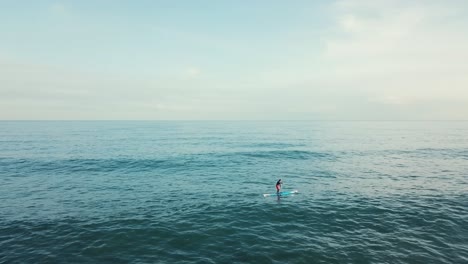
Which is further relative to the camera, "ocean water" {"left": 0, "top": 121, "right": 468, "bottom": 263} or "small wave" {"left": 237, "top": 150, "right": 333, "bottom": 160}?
"small wave" {"left": 237, "top": 150, "right": 333, "bottom": 160}

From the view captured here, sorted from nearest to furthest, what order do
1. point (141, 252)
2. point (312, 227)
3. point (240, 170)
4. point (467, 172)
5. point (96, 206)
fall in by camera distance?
point (141, 252) < point (312, 227) < point (96, 206) < point (467, 172) < point (240, 170)

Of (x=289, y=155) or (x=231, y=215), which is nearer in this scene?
(x=231, y=215)

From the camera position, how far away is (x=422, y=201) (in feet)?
112

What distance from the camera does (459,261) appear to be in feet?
65.9

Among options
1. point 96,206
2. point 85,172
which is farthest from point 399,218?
point 85,172

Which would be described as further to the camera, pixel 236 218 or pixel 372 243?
pixel 236 218

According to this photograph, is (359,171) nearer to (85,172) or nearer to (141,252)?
(141,252)

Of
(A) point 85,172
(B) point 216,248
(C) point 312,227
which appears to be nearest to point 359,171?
(C) point 312,227

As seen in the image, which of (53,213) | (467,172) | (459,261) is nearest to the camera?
(459,261)

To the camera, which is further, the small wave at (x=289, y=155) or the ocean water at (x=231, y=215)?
the small wave at (x=289, y=155)

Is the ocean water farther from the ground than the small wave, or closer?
closer

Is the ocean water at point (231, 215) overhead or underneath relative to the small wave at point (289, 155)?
underneath

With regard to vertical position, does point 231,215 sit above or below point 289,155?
below

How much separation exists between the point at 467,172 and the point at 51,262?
69016mm
